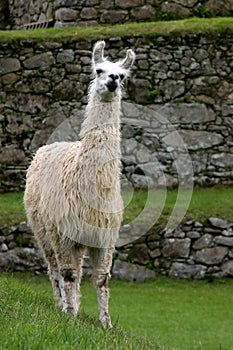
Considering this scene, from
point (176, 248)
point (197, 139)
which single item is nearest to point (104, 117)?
point (176, 248)

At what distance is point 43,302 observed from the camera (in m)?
6.83

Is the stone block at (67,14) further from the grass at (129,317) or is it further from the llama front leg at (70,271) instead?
the llama front leg at (70,271)

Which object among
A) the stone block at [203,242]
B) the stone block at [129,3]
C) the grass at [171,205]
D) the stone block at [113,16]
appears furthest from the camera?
the stone block at [113,16]

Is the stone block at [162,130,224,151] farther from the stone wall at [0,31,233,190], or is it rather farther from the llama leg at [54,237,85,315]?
the llama leg at [54,237,85,315]

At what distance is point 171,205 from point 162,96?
→ 181 cm

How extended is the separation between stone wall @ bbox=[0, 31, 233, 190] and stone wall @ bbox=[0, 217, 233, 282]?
1.48 meters

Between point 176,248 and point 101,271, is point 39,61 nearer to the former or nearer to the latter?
point 176,248

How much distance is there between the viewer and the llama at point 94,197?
6.67 meters

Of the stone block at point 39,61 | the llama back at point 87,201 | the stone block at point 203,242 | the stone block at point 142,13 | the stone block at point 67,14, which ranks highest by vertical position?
the stone block at point 142,13

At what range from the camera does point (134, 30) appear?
12602 mm

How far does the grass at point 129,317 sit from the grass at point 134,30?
11.5 ft

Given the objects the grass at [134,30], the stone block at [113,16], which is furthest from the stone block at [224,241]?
the stone block at [113,16]

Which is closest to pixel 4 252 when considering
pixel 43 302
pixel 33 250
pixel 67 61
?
pixel 33 250

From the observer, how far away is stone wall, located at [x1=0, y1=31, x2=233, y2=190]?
40.4ft
